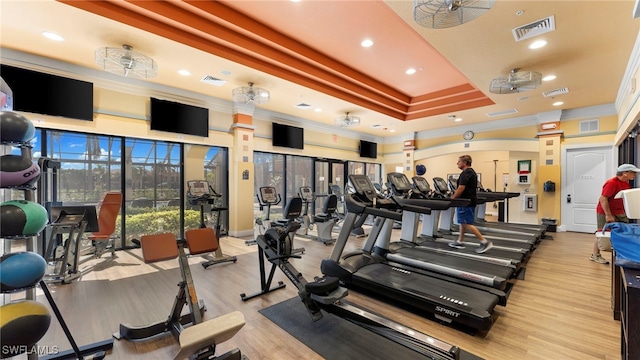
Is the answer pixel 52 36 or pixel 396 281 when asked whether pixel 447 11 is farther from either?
pixel 52 36

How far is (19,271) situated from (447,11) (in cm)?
371

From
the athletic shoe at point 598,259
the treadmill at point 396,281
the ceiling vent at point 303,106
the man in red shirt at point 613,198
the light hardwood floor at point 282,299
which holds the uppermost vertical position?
the ceiling vent at point 303,106

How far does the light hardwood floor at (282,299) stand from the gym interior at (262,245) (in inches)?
0.8

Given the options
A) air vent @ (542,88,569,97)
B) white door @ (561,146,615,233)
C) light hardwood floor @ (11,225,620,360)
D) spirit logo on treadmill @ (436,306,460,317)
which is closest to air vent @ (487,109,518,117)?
air vent @ (542,88,569,97)

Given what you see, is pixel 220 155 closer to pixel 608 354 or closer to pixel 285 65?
pixel 285 65

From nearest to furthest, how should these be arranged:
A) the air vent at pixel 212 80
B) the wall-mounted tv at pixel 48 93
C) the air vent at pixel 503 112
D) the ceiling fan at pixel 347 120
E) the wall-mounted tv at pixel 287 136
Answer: the wall-mounted tv at pixel 48 93
the air vent at pixel 212 80
the ceiling fan at pixel 347 120
the air vent at pixel 503 112
the wall-mounted tv at pixel 287 136

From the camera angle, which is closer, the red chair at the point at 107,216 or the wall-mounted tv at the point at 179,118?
the red chair at the point at 107,216

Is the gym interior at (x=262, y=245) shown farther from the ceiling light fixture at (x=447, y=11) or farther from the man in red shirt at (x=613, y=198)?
the ceiling light fixture at (x=447, y=11)

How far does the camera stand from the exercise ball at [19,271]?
1.38 meters

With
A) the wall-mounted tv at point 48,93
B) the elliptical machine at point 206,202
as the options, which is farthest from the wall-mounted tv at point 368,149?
the wall-mounted tv at point 48,93

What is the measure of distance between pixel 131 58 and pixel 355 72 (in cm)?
389

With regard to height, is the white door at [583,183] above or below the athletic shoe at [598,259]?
above

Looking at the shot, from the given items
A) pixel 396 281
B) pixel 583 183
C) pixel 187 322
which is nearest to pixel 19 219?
pixel 187 322

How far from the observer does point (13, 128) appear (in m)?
1.48
